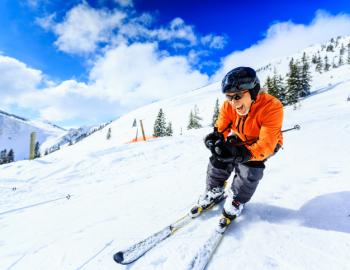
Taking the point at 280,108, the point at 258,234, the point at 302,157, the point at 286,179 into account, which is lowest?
the point at 258,234

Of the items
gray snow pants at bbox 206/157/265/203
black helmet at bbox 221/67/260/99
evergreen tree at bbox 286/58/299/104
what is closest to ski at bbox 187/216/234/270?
gray snow pants at bbox 206/157/265/203

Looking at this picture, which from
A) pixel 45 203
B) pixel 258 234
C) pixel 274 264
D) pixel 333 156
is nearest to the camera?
pixel 274 264

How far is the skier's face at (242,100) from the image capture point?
11.9 ft

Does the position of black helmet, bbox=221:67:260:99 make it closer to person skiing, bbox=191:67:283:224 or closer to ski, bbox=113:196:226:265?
person skiing, bbox=191:67:283:224

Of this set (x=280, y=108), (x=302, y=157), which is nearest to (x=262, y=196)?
(x=280, y=108)

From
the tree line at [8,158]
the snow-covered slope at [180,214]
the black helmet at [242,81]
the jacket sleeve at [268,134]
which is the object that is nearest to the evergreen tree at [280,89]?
the snow-covered slope at [180,214]

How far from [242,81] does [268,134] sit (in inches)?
33.4

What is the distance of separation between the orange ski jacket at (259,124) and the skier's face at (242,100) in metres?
0.07

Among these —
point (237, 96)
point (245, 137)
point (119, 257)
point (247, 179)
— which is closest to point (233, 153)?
point (247, 179)

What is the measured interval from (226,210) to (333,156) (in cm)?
374

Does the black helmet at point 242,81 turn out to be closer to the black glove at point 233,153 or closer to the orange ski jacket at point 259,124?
the orange ski jacket at point 259,124

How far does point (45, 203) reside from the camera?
618 centimetres

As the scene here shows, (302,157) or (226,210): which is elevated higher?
(302,157)

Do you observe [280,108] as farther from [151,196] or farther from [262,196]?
[151,196]
